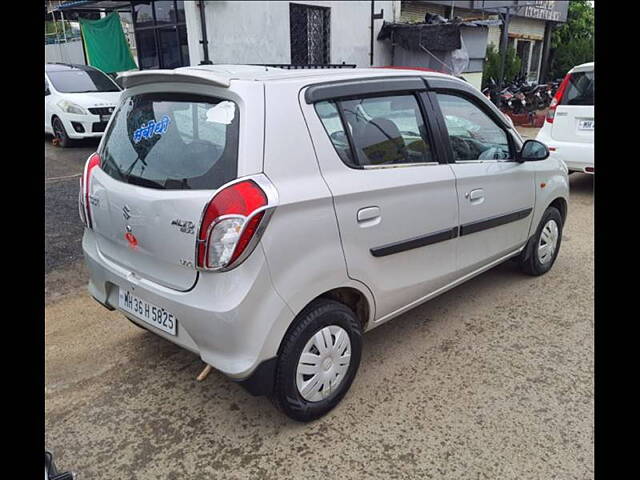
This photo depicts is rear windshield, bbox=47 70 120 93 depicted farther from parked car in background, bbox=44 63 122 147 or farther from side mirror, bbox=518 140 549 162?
side mirror, bbox=518 140 549 162

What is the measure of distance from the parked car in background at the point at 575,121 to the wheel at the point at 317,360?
5.01 m

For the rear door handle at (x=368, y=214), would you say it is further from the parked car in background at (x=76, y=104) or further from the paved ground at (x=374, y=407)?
the parked car in background at (x=76, y=104)

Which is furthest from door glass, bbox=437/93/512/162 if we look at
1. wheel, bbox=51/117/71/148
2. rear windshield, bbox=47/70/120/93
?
rear windshield, bbox=47/70/120/93

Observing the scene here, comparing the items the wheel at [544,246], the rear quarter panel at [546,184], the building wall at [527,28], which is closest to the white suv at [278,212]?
the rear quarter panel at [546,184]

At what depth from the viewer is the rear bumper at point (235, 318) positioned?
6.76ft

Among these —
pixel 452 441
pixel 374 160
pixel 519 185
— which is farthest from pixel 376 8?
pixel 452 441

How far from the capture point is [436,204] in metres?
2.82

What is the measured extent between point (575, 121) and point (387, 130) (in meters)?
4.74

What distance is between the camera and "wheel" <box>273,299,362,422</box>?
7.44ft

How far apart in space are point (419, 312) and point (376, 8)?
37.6ft

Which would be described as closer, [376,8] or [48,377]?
[48,377]

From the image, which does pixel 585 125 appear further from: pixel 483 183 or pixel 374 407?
pixel 374 407
